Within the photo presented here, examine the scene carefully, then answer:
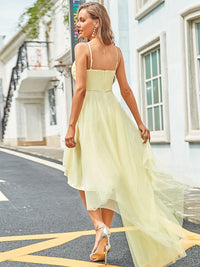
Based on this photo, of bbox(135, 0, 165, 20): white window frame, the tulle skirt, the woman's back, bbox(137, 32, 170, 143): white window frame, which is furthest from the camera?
bbox(135, 0, 165, 20): white window frame

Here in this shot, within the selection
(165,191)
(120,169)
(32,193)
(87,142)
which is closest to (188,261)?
(165,191)

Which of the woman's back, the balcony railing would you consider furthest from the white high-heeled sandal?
the balcony railing

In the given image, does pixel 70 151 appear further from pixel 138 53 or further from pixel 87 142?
pixel 138 53

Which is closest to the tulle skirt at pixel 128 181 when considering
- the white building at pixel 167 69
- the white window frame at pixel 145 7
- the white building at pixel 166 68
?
the white building at pixel 166 68

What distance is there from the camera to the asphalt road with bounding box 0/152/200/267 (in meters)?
3.83

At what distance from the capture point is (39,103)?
27.2 meters

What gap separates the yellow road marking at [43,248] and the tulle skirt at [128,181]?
62 centimetres

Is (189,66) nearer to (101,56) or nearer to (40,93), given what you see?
(101,56)

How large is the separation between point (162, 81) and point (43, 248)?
667cm

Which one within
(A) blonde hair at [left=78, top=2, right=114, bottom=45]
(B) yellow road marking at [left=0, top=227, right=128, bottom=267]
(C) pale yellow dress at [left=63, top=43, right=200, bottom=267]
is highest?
(A) blonde hair at [left=78, top=2, right=114, bottom=45]

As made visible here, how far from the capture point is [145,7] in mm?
11109

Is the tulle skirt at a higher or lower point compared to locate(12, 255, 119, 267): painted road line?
higher

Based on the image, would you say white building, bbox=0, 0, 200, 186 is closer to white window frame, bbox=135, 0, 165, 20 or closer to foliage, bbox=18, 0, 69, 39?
white window frame, bbox=135, 0, 165, 20

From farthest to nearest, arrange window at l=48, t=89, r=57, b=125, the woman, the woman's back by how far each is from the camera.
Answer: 1. window at l=48, t=89, r=57, b=125
2. the woman's back
3. the woman
